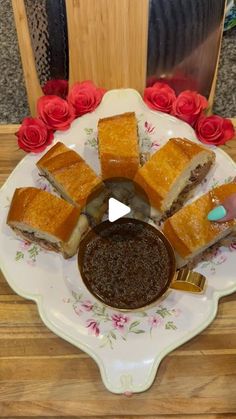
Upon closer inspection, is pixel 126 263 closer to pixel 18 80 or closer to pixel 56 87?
pixel 56 87

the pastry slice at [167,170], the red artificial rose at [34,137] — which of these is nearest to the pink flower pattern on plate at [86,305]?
the pastry slice at [167,170]

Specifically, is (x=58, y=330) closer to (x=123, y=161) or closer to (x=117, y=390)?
(x=117, y=390)

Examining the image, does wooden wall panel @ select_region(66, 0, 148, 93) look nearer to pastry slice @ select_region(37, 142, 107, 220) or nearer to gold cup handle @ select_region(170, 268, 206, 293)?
pastry slice @ select_region(37, 142, 107, 220)

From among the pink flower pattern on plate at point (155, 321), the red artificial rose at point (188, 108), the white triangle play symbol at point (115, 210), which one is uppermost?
the red artificial rose at point (188, 108)

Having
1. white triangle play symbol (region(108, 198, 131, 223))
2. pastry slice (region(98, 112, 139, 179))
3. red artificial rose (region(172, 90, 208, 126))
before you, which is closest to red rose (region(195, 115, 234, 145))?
red artificial rose (region(172, 90, 208, 126))

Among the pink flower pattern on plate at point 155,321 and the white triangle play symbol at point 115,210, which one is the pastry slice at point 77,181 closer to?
the white triangle play symbol at point 115,210
